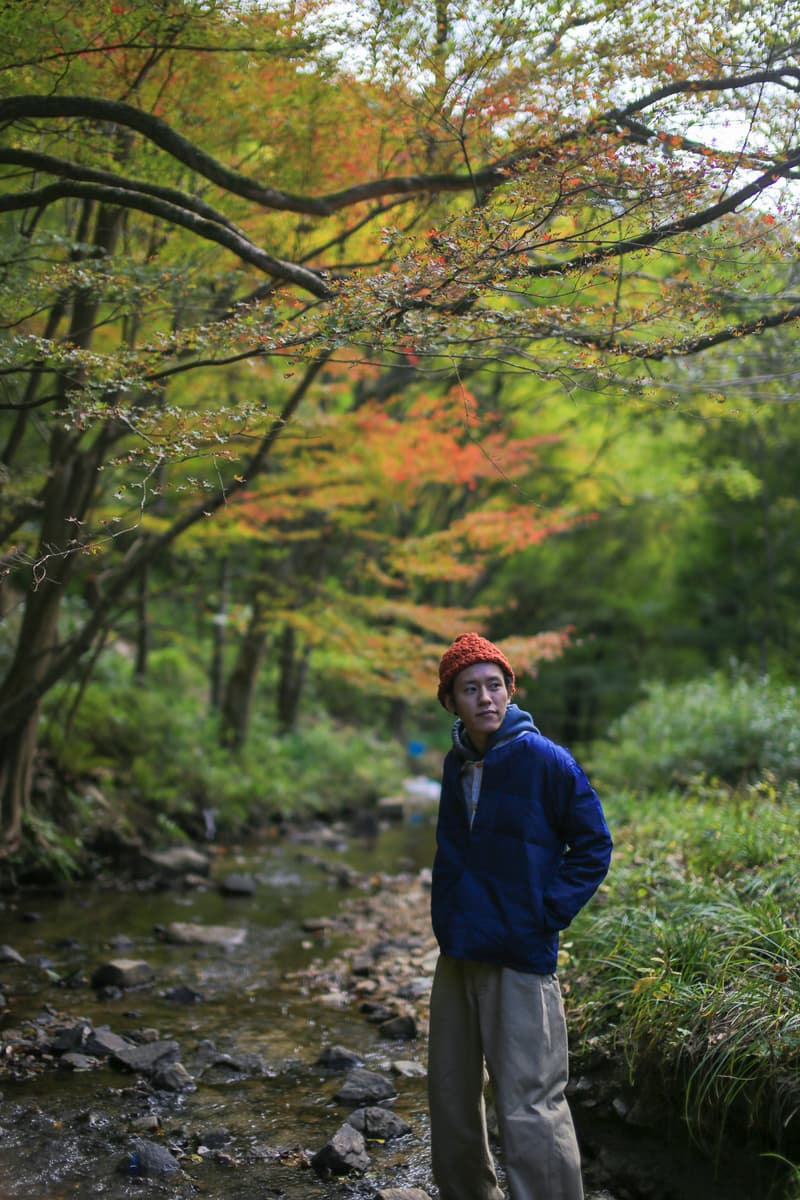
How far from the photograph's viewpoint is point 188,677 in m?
15.0

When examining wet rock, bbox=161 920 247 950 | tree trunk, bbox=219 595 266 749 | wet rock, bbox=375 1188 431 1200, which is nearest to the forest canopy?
wet rock, bbox=161 920 247 950

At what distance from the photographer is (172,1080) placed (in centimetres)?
471

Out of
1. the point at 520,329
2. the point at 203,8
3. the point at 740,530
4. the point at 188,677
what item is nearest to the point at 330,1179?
the point at 520,329

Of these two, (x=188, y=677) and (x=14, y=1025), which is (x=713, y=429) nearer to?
(x=188, y=677)

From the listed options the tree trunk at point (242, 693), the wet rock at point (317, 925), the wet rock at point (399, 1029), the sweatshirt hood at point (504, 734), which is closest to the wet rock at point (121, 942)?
the wet rock at point (317, 925)

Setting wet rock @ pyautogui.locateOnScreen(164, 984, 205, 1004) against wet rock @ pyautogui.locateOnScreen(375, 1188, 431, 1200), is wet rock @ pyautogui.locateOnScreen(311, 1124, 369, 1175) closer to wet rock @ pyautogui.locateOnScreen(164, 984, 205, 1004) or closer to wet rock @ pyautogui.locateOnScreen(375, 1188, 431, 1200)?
wet rock @ pyautogui.locateOnScreen(375, 1188, 431, 1200)

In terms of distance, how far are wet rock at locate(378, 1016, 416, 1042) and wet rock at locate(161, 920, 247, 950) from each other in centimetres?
213

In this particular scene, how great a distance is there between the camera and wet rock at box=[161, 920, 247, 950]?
7.45 m

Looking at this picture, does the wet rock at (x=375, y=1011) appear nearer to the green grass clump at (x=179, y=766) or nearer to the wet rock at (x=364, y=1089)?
the wet rock at (x=364, y=1089)

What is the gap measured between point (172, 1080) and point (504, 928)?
263 centimetres

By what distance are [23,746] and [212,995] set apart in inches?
130

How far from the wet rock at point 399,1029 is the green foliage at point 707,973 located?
110cm

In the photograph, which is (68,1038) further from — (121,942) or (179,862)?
(179,862)

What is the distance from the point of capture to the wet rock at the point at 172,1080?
4688 mm
